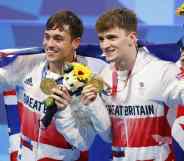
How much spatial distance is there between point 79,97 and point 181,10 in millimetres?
502

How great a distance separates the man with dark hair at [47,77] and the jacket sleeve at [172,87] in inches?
12.3

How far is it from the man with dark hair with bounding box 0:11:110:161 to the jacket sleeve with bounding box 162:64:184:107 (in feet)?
1.02

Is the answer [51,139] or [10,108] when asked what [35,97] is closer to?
[51,139]

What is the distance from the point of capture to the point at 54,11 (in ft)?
10.4

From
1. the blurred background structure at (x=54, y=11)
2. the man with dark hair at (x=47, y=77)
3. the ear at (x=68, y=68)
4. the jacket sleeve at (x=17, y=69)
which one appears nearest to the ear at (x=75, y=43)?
the man with dark hair at (x=47, y=77)

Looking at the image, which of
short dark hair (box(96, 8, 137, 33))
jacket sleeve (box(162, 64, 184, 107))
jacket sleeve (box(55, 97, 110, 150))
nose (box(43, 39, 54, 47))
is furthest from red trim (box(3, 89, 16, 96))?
jacket sleeve (box(162, 64, 184, 107))

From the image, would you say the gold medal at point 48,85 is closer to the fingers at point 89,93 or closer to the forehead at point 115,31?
the fingers at point 89,93

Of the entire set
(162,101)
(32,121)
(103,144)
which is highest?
(162,101)

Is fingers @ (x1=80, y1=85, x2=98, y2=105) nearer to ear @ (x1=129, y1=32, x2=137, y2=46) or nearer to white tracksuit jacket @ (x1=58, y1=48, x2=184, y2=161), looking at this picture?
white tracksuit jacket @ (x1=58, y1=48, x2=184, y2=161)

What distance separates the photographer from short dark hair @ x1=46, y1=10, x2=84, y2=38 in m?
2.18

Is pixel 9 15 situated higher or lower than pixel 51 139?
higher

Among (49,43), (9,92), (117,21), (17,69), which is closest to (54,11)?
(9,92)

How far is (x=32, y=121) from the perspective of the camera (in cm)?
227

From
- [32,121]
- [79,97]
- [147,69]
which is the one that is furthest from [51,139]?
[147,69]
